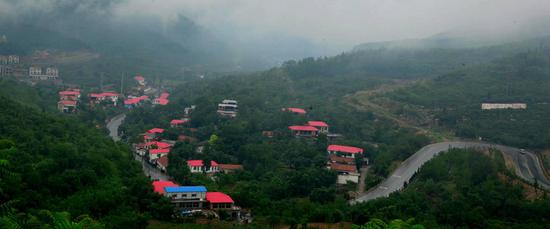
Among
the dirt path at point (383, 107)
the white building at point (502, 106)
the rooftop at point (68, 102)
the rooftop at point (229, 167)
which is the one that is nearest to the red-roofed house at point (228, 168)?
the rooftop at point (229, 167)

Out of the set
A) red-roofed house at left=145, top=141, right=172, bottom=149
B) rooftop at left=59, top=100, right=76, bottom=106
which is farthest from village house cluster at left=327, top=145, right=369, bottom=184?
rooftop at left=59, top=100, right=76, bottom=106

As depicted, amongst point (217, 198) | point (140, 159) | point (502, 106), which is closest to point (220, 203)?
point (217, 198)

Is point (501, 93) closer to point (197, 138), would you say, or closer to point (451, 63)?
point (451, 63)

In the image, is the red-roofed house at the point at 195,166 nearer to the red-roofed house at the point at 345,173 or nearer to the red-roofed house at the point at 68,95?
the red-roofed house at the point at 345,173

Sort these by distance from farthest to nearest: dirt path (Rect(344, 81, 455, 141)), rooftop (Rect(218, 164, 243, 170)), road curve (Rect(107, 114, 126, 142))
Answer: road curve (Rect(107, 114, 126, 142)) < dirt path (Rect(344, 81, 455, 141)) < rooftop (Rect(218, 164, 243, 170))

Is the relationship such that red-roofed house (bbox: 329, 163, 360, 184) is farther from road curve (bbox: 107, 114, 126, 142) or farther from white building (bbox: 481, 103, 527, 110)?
road curve (bbox: 107, 114, 126, 142)

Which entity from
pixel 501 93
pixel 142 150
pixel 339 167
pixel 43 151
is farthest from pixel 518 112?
pixel 43 151

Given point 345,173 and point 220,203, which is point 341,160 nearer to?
point 345,173
